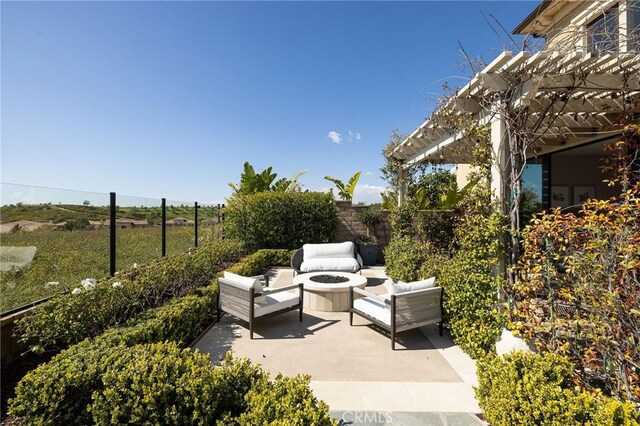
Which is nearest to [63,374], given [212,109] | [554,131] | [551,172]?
[554,131]

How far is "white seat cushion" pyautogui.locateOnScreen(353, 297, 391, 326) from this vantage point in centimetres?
442

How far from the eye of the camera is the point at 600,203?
9.32 feet

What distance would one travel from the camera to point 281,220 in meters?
10.9

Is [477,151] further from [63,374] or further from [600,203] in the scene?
[63,374]

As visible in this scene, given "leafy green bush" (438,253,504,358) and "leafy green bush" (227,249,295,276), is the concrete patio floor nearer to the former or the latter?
"leafy green bush" (438,253,504,358)

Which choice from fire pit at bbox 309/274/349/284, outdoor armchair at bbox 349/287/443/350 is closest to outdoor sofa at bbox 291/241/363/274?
fire pit at bbox 309/274/349/284

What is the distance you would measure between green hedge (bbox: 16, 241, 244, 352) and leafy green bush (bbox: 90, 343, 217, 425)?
4.65ft

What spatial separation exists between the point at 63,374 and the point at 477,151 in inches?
209

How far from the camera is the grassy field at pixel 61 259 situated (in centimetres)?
394

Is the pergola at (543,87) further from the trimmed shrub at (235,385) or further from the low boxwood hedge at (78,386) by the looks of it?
the low boxwood hedge at (78,386)

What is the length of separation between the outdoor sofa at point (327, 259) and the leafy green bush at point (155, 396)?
18.7 feet

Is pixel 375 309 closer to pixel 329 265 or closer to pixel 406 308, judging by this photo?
pixel 406 308

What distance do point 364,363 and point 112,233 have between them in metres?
5.40

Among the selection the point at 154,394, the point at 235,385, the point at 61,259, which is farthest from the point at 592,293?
the point at 61,259
